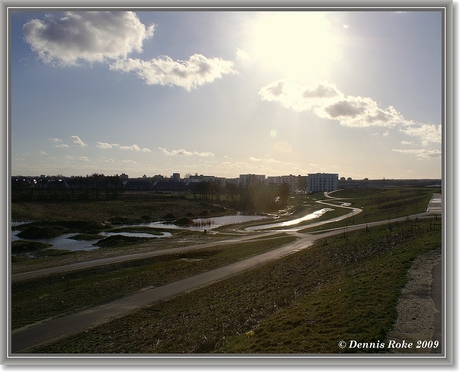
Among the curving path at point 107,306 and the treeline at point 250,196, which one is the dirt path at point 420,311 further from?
the treeline at point 250,196

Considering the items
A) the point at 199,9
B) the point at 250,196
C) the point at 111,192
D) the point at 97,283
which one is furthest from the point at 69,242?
the point at 250,196

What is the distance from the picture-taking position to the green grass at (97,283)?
1667cm

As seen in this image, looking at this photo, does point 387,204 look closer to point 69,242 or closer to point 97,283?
point 97,283

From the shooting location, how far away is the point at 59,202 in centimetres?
6825

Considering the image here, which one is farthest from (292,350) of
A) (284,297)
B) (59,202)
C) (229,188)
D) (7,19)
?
(229,188)

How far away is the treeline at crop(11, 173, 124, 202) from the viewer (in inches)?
2604

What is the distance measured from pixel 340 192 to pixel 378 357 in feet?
205

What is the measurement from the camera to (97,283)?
68.7 feet

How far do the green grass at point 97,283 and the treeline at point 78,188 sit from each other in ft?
149

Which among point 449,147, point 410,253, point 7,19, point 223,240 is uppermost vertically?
point 7,19

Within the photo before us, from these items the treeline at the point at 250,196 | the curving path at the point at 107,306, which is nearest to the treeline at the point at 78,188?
the treeline at the point at 250,196

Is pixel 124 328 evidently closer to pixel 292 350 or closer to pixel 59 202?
pixel 292 350

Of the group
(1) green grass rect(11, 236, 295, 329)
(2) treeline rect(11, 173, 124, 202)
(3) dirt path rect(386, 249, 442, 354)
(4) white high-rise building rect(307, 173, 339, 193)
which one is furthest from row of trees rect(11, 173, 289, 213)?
(3) dirt path rect(386, 249, 442, 354)

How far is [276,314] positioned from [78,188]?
251 ft
